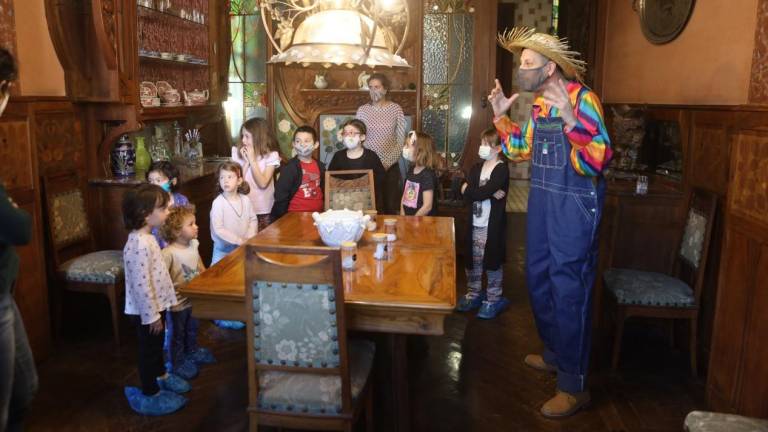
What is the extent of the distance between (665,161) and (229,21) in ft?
14.1

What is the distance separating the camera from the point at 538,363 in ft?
11.9

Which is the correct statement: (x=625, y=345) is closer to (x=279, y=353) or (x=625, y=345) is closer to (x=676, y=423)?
(x=676, y=423)

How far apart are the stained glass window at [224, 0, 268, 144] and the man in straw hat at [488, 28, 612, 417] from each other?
4066 mm

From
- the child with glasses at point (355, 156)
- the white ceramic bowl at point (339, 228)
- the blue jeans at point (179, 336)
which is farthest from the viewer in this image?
the child with glasses at point (355, 156)

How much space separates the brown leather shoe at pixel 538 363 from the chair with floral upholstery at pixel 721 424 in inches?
57.6

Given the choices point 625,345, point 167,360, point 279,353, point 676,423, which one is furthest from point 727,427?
point 167,360

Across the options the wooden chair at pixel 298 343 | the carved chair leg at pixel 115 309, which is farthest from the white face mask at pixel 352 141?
the wooden chair at pixel 298 343

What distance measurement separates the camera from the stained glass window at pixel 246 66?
6594 mm

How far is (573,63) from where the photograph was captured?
2982mm

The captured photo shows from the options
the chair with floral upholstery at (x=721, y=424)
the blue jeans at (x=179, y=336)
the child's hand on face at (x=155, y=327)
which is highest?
the child's hand on face at (x=155, y=327)

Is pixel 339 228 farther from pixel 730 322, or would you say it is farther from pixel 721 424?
pixel 730 322

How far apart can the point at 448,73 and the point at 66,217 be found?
12.7ft

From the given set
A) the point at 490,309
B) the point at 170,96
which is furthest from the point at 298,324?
the point at 170,96

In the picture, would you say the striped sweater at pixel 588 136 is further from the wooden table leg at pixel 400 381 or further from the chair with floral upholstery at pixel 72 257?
the chair with floral upholstery at pixel 72 257
